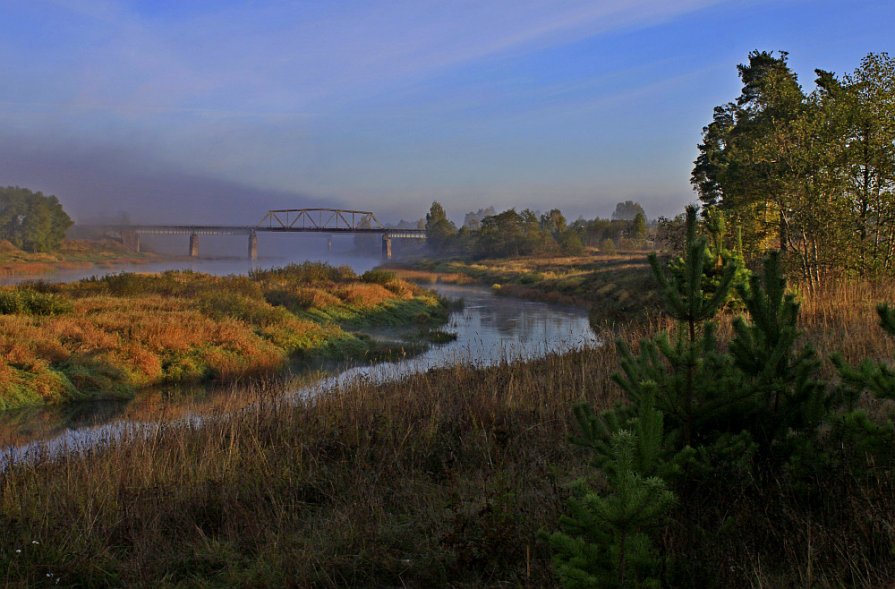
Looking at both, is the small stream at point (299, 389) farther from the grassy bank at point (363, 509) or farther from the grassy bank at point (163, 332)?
the grassy bank at point (363, 509)

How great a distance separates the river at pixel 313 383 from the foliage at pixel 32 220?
7679 cm

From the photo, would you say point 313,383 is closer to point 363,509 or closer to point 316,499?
point 316,499

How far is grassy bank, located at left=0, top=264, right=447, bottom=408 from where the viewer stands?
15875mm

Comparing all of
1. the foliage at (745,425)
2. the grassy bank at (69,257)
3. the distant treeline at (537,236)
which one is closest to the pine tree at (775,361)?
the foliage at (745,425)

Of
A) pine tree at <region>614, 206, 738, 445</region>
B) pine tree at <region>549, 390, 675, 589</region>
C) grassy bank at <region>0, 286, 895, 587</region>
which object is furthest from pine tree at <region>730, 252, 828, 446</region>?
pine tree at <region>549, 390, 675, 589</region>

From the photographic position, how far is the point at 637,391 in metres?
3.95

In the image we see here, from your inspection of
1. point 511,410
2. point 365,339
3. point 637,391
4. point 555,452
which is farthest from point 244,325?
point 637,391

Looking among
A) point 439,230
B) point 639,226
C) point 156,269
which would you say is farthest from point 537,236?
point 156,269

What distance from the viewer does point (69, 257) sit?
94.0 metres

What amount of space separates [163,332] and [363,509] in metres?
16.0

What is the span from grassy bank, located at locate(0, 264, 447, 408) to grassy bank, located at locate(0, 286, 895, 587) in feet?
30.9

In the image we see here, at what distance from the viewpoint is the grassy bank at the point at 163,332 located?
15.9 metres

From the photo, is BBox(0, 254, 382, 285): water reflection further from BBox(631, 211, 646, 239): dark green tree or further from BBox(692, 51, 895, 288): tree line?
BBox(631, 211, 646, 239): dark green tree

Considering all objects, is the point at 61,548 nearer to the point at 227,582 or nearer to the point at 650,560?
the point at 227,582
